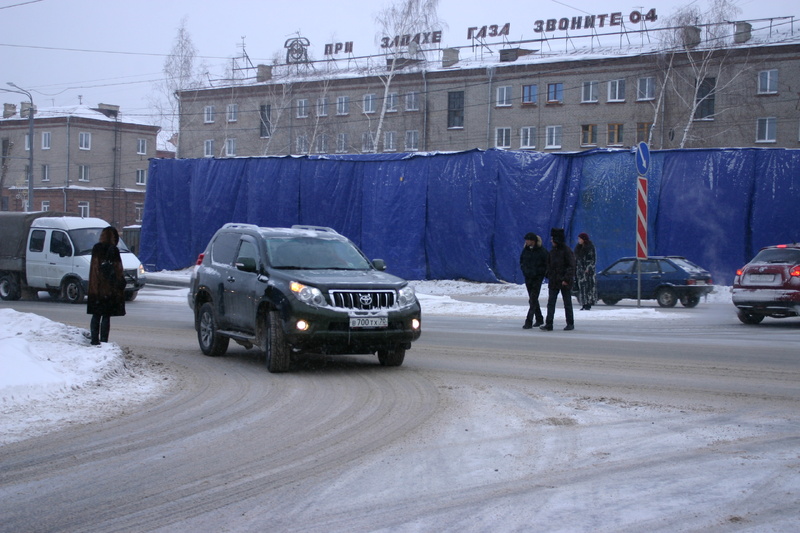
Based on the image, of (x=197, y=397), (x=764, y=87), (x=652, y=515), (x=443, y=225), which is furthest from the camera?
(x=764, y=87)

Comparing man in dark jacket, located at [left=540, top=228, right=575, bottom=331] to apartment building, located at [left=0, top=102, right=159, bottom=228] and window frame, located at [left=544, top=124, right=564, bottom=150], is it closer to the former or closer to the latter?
window frame, located at [left=544, top=124, right=564, bottom=150]

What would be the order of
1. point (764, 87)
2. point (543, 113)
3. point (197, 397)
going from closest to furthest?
point (197, 397)
point (764, 87)
point (543, 113)

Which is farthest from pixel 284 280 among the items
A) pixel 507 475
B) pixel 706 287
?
pixel 706 287

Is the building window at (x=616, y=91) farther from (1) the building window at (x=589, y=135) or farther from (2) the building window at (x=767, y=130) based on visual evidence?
(2) the building window at (x=767, y=130)

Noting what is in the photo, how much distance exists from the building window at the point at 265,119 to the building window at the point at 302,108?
7.46 ft

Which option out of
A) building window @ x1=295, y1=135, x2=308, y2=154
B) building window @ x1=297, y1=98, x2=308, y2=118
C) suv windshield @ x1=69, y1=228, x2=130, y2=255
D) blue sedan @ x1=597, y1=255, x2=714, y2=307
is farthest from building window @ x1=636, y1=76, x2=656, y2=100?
suv windshield @ x1=69, y1=228, x2=130, y2=255

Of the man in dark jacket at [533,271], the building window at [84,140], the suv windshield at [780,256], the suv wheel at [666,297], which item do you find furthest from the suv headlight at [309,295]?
the building window at [84,140]

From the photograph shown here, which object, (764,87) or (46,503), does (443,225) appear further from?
(764,87)

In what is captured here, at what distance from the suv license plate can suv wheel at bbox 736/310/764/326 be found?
10248 millimetres

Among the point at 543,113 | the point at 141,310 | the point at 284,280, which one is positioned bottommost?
the point at 141,310

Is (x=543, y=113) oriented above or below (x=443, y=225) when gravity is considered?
above

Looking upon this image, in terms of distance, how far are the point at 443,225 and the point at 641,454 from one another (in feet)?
75.8

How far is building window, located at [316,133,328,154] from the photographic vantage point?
63750mm

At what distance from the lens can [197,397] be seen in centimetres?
890
